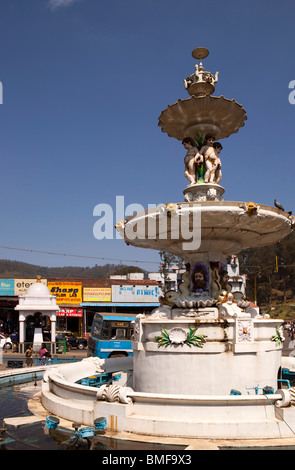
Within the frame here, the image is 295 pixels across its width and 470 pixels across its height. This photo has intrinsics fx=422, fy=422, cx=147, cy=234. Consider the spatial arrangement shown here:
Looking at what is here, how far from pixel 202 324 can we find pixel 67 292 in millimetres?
39857

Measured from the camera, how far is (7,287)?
4922 cm

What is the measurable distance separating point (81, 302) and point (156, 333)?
38.3 metres

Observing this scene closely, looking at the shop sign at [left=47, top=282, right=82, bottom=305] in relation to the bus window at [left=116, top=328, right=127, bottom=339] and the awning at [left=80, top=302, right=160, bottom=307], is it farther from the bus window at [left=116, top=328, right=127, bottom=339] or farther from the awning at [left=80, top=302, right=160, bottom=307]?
A: the bus window at [left=116, top=328, right=127, bottom=339]

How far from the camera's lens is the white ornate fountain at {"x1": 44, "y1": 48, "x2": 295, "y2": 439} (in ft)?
32.9

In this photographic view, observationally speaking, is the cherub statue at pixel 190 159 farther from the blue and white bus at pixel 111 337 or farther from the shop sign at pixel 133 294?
the shop sign at pixel 133 294

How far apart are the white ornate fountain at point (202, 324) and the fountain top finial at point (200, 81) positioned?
1.6 inches

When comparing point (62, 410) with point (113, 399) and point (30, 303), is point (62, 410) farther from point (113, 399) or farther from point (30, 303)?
point (30, 303)

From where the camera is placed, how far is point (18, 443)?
31.3 ft

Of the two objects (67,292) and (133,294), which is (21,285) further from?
(133,294)

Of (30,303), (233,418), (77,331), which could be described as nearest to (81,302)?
(77,331)

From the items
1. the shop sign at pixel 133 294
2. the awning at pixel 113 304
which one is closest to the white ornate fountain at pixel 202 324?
the awning at pixel 113 304

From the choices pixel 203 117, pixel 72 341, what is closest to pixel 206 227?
pixel 203 117

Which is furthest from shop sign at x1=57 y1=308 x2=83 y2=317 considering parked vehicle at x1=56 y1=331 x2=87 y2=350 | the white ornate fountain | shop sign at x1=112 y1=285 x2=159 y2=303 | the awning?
the white ornate fountain
